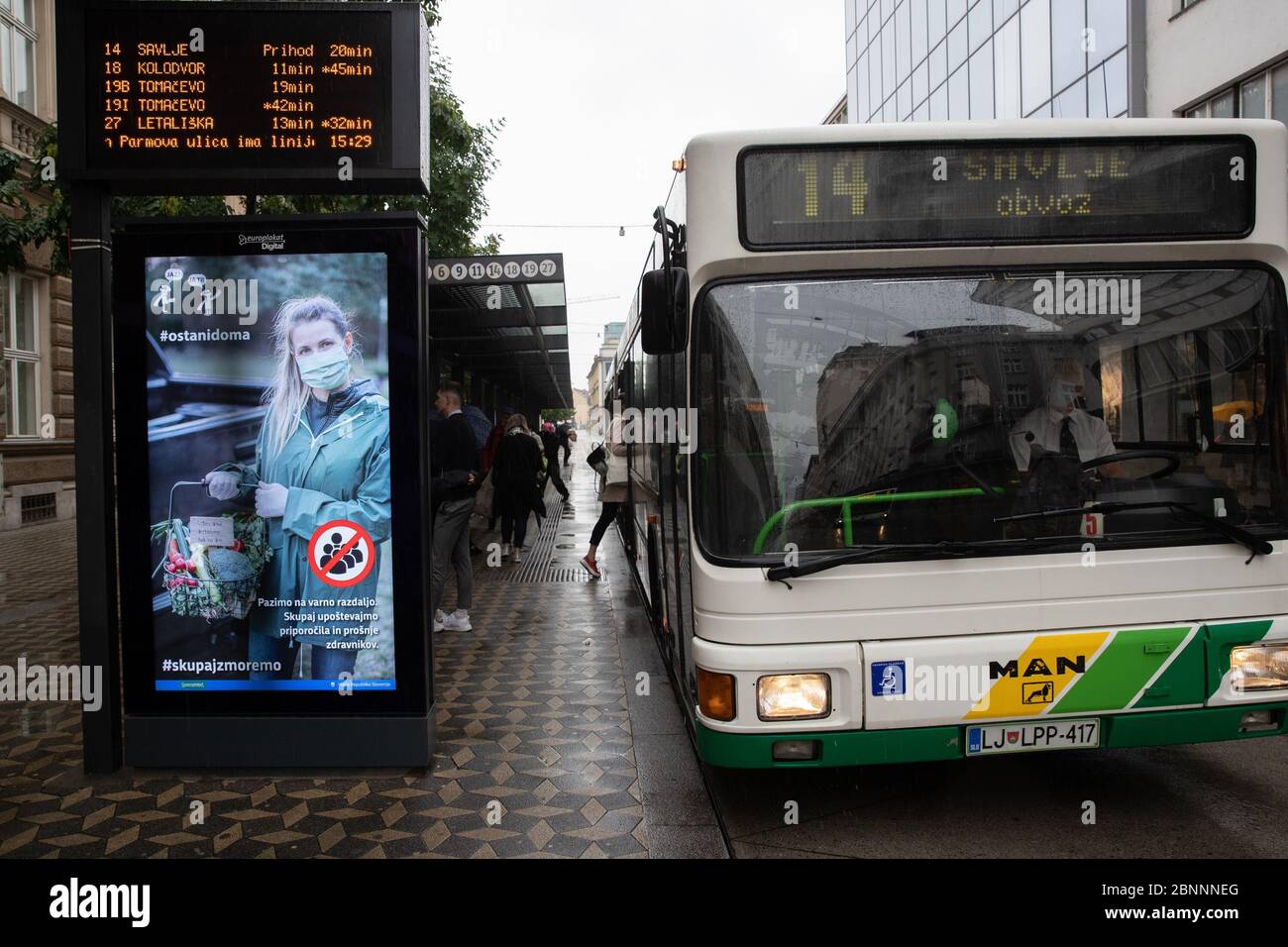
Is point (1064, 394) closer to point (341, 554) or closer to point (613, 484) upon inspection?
point (341, 554)

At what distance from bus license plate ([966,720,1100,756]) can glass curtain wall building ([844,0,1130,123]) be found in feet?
39.7

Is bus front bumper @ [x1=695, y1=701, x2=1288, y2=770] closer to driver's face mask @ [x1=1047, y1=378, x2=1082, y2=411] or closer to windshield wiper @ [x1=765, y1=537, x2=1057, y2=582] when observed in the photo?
windshield wiper @ [x1=765, y1=537, x2=1057, y2=582]

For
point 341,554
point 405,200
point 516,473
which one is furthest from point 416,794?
point 405,200

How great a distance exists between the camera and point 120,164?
4.77 metres

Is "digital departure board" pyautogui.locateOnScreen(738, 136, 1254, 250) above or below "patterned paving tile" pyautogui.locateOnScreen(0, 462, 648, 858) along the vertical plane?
above

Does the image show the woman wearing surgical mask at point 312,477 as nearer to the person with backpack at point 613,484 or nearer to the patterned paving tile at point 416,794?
the patterned paving tile at point 416,794

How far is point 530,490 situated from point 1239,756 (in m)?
9.06

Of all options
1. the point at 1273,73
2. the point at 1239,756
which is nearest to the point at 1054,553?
the point at 1239,756

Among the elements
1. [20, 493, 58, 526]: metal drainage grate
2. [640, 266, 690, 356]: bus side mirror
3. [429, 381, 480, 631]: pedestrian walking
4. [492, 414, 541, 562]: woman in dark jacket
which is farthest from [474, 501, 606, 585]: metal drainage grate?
[20, 493, 58, 526]: metal drainage grate

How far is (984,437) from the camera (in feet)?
13.2

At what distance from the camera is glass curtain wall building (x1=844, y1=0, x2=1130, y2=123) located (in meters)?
17.8

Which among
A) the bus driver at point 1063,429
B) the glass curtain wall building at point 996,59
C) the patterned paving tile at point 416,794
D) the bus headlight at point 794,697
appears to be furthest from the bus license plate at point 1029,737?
the glass curtain wall building at point 996,59

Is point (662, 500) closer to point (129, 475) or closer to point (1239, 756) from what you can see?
point (129, 475)

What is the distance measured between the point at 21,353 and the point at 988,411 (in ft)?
56.3
